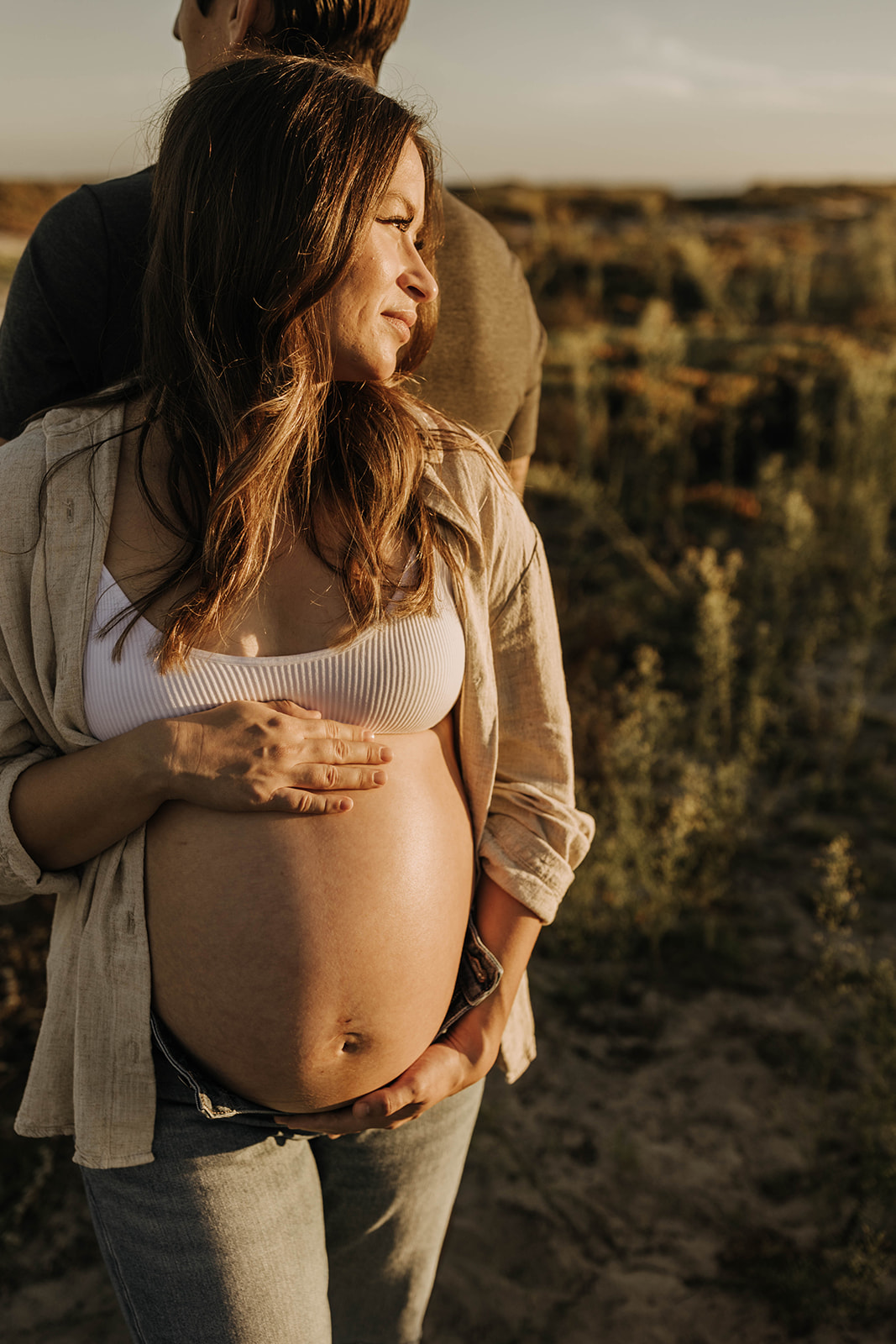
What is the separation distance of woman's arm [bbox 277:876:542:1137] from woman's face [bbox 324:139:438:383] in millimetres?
905

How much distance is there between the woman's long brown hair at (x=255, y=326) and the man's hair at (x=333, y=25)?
0.86 ft

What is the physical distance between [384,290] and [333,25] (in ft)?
1.90

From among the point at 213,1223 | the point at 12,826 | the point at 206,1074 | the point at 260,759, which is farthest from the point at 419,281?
the point at 213,1223

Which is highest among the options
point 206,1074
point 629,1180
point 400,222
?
point 400,222

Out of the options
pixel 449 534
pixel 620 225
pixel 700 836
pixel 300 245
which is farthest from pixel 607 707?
pixel 620 225

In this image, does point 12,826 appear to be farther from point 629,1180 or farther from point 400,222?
point 629,1180

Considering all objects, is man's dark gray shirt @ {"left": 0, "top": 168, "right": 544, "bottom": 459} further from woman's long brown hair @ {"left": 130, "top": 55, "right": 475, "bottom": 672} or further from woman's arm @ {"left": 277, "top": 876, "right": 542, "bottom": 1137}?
woman's arm @ {"left": 277, "top": 876, "right": 542, "bottom": 1137}

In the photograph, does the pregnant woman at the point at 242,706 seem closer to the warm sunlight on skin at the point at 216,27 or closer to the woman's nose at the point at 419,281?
the woman's nose at the point at 419,281

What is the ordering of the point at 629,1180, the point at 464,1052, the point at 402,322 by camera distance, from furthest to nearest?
1. the point at 629,1180
2. the point at 464,1052
3. the point at 402,322

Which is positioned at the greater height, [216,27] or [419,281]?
[216,27]

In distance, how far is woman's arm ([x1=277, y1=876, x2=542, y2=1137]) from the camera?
1505mm

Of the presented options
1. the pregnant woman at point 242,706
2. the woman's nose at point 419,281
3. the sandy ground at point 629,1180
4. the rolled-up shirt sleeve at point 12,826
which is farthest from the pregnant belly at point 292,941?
the sandy ground at point 629,1180

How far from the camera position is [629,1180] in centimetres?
284

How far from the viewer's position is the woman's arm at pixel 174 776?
132 cm
